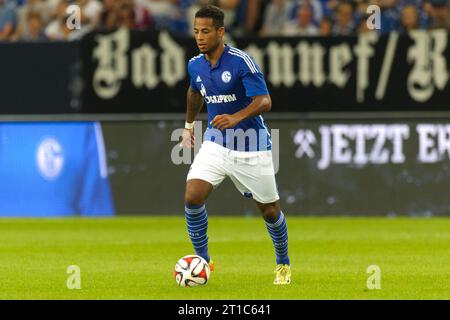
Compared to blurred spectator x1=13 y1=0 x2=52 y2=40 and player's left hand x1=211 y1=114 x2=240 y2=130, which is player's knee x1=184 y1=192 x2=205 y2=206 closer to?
player's left hand x1=211 y1=114 x2=240 y2=130

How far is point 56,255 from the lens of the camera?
14.4 m

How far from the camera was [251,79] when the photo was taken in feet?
36.0

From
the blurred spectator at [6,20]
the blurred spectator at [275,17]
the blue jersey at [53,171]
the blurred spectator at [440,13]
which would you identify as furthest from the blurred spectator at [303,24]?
the blurred spectator at [6,20]

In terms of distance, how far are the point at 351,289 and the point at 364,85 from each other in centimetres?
935

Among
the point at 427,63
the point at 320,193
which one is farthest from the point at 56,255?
the point at 427,63

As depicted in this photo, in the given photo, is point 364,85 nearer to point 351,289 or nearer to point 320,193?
point 320,193

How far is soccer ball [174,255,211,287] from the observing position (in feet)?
36.0

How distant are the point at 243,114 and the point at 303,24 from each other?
1044cm

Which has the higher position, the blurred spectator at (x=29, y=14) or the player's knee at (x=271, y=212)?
the blurred spectator at (x=29, y=14)

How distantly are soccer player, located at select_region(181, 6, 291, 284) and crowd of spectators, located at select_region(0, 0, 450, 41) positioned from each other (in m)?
9.00

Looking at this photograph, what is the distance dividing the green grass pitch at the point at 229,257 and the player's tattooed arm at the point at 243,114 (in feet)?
4.50

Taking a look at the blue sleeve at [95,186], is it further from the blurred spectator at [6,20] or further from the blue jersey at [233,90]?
the blue jersey at [233,90]

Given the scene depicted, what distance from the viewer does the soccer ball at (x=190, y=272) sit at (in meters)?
11.0

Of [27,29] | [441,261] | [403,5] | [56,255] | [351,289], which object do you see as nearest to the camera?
[351,289]
